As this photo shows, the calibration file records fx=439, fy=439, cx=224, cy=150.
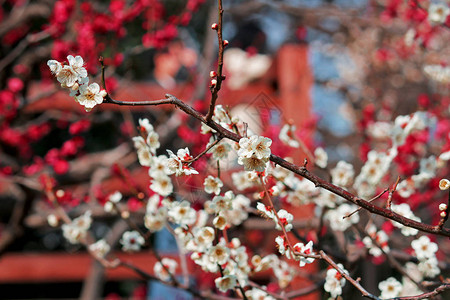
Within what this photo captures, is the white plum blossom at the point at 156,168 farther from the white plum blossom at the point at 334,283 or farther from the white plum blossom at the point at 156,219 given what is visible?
the white plum blossom at the point at 334,283

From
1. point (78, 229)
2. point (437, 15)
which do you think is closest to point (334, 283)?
point (78, 229)

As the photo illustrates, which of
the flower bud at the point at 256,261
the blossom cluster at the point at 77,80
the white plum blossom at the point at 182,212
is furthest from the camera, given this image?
the flower bud at the point at 256,261

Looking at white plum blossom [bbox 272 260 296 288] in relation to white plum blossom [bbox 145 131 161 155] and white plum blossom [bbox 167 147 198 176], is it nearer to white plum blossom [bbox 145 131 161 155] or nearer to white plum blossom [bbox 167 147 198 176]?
white plum blossom [bbox 145 131 161 155]

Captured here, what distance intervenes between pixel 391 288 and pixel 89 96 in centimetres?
99

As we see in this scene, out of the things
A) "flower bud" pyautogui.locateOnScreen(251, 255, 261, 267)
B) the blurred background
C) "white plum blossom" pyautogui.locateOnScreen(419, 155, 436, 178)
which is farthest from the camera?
the blurred background

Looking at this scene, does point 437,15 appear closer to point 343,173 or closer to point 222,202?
point 343,173

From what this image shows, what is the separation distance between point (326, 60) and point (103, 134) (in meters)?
3.30

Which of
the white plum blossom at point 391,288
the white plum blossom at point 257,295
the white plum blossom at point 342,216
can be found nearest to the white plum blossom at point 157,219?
the white plum blossom at point 257,295

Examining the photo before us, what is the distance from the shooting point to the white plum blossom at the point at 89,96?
92 centimetres

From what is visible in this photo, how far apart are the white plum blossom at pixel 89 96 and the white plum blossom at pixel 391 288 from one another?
3.13ft

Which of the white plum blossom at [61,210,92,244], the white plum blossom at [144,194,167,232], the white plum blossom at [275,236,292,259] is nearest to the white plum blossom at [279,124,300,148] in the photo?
the white plum blossom at [144,194,167,232]

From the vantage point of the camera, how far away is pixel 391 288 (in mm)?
1271

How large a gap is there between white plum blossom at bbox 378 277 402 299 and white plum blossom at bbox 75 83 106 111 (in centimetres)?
95

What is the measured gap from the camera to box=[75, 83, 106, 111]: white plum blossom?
916 mm
